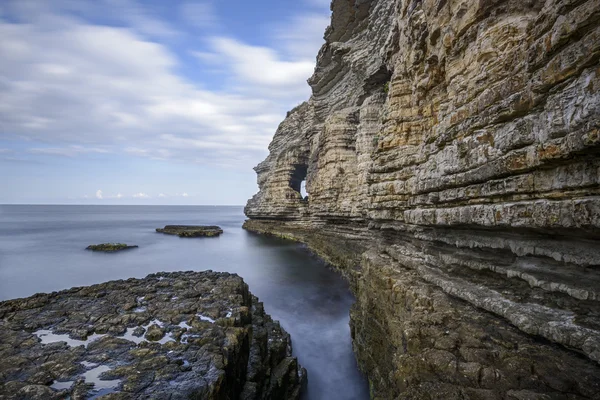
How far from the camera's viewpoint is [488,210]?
6.18 m

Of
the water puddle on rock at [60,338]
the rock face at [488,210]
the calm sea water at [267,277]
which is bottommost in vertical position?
the calm sea water at [267,277]

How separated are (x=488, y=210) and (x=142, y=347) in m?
7.79

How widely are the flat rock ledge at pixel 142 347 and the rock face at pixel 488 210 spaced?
3.18 m

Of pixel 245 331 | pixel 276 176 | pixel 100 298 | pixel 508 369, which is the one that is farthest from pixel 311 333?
pixel 276 176

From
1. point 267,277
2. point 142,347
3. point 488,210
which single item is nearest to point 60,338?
point 142,347

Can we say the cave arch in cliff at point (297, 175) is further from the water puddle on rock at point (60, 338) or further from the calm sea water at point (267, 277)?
the water puddle on rock at point (60, 338)

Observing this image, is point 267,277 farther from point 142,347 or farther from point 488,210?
point 488,210

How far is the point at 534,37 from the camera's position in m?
5.80

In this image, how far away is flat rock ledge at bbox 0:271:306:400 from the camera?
5707 millimetres

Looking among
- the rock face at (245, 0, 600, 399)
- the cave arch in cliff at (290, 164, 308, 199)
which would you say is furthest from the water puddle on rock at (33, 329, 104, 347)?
the cave arch in cliff at (290, 164, 308, 199)

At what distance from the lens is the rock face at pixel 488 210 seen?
4250 mm

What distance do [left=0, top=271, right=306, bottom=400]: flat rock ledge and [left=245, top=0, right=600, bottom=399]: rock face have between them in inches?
125

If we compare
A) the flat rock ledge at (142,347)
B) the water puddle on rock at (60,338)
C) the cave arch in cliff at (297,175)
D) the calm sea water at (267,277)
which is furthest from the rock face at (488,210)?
the cave arch in cliff at (297,175)

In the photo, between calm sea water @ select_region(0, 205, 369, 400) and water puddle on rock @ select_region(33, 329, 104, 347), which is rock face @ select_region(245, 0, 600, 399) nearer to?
calm sea water @ select_region(0, 205, 369, 400)
